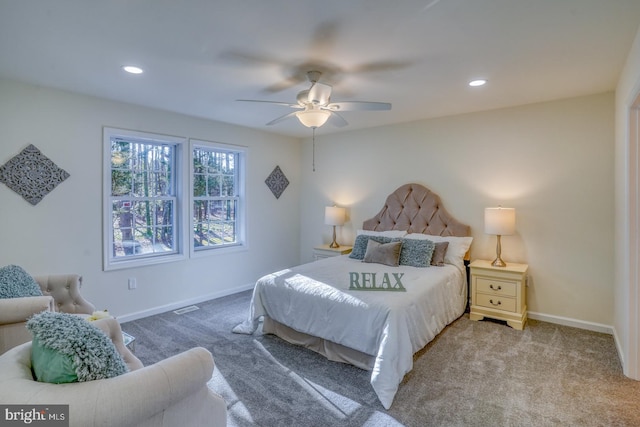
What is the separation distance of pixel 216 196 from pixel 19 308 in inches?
114

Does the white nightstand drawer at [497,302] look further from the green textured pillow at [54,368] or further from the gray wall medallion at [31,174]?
the gray wall medallion at [31,174]

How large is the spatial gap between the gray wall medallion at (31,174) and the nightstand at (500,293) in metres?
4.51

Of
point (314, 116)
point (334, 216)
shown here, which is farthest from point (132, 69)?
point (334, 216)

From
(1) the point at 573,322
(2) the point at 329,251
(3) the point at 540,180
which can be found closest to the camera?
(1) the point at 573,322

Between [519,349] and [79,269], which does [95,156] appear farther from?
[519,349]

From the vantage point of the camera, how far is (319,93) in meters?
2.64

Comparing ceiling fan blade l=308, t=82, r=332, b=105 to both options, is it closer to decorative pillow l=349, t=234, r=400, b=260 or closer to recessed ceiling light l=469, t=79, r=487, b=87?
recessed ceiling light l=469, t=79, r=487, b=87

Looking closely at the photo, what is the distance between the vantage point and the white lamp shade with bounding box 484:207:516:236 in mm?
3619

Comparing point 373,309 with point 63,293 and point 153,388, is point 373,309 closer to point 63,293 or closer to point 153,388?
point 153,388

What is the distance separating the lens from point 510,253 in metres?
3.95

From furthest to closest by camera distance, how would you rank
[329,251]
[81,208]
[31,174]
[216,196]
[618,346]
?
[329,251] → [216,196] → [81,208] → [31,174] → [618,346]

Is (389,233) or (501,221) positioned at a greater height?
(501,221)

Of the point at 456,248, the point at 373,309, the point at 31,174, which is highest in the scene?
the point at 31,174

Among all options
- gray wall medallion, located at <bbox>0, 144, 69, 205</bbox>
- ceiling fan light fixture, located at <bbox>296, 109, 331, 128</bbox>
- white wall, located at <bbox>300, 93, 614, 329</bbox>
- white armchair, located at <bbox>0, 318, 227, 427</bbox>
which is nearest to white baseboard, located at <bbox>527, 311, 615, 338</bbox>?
white wall, located at <bbox>300, 93, 614, 329</bbox>
